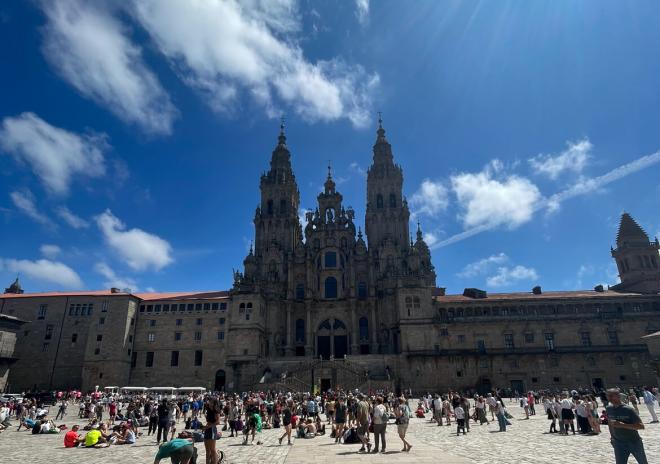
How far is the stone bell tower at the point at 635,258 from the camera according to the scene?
6895cm

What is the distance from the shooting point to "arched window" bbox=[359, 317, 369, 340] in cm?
6481

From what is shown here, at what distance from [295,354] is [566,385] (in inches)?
1430

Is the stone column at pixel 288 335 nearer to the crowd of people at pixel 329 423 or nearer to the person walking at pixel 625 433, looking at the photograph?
the crowd of people at pixel 329 423

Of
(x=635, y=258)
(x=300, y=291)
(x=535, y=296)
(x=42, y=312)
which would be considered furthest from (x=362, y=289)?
(x=42, y=312)

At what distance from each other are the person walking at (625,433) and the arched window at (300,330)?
5882 cm

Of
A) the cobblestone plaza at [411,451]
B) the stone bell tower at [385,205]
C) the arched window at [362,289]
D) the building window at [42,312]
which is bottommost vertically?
the cobblestone plaza at [411,451]

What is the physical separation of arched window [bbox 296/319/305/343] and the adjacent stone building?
0.15 meters

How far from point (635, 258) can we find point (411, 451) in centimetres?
7309

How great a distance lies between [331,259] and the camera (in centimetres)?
6912

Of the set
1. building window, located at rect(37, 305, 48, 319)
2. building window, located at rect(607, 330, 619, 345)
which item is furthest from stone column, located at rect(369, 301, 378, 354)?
building window, located at rect(37, 305, 48, 319)

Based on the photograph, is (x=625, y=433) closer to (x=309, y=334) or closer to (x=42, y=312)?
(x=309, y=334)

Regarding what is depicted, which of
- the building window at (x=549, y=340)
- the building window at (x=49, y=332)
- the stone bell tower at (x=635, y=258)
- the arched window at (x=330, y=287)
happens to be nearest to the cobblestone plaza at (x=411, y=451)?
the building window at (x=549, y=340)

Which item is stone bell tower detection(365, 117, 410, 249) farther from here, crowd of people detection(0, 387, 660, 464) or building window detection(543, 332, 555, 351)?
crowd of people detection(0, 387, 660, 464)

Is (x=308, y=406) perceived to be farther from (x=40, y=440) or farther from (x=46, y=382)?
(x=46, y=382)
